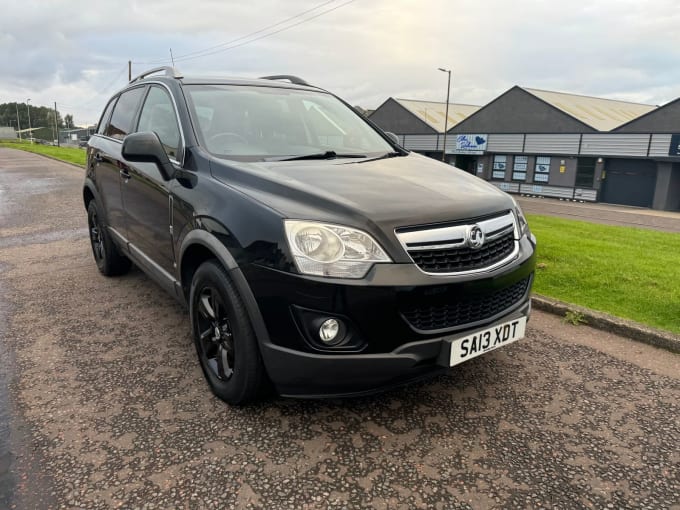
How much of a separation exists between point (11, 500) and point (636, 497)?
265cm

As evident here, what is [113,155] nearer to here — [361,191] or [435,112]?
[361,191]

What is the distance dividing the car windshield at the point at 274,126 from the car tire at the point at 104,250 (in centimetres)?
215

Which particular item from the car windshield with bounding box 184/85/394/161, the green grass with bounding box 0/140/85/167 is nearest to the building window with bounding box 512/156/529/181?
the green grass with bounding box 0/140/85/167

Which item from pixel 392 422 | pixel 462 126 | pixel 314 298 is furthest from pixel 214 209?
pixel 462 126

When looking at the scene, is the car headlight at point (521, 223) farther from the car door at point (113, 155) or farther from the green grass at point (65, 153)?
the green grass at point (65, 153)

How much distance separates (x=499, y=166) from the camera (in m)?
38.8

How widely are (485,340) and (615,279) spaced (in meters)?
3.14

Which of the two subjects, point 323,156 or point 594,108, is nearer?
point 323,156

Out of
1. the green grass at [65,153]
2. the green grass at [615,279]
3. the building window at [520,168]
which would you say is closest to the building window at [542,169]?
the building window at [520,168]

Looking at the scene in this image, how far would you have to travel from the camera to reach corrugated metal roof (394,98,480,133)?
146 feet

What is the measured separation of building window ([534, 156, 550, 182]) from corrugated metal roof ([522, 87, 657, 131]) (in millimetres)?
3417

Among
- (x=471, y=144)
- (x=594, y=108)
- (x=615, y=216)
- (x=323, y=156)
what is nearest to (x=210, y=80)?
(x=323, y=156)

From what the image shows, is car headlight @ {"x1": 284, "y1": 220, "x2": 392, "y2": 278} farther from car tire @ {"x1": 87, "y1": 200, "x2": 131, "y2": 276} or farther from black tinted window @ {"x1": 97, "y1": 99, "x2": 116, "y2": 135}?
black tinted window @ {"x1": 97, "y1": 99, "x2": 116, "y2": 135}

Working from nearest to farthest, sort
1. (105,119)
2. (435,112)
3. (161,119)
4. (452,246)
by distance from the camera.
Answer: (452,246)
(161,119)
(105,119)
(435,112)
